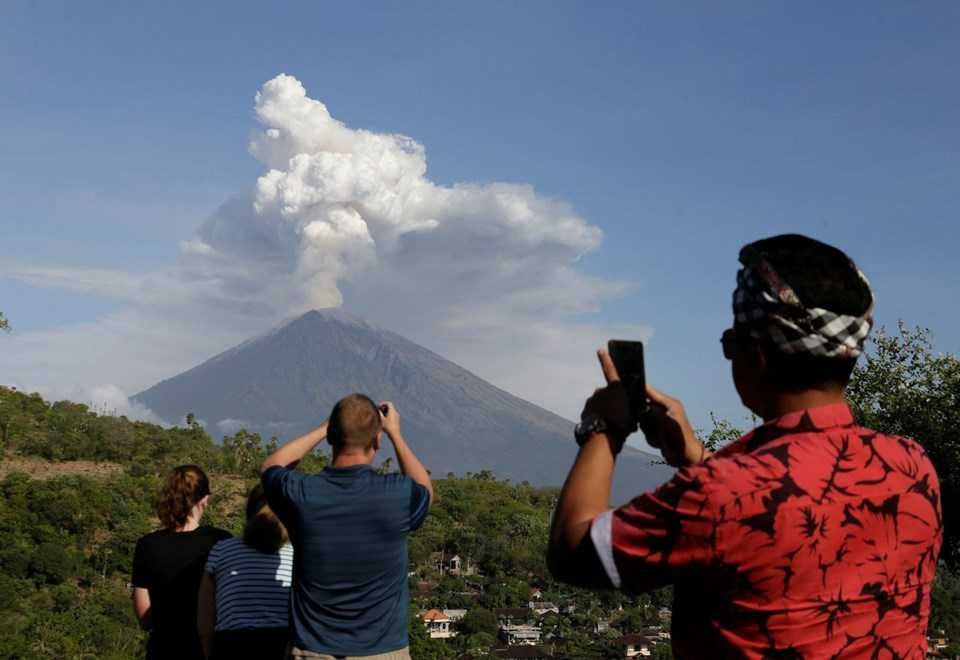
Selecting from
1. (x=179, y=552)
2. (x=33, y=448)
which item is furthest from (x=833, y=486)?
(x=33, y=448)

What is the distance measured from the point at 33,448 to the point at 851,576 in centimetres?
6379

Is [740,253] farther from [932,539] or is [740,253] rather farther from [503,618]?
[503,618]

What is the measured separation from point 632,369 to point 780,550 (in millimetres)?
476

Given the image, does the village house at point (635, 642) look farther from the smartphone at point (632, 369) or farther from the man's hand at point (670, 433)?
the smartphone at point (632, 369)

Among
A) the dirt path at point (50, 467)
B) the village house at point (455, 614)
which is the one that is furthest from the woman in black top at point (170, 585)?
the dirt path at point (50, 467)

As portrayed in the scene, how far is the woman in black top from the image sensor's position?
529 cm

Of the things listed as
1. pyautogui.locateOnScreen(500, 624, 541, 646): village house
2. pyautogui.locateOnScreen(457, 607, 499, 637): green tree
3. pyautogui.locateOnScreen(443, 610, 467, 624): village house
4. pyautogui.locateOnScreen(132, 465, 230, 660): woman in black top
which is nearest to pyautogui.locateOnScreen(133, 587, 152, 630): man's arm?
pyautogui.locateOnScreen(132, 465, 230, 660): woman in black top

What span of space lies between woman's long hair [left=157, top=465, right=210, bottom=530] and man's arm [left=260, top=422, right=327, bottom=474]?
0.87 meters

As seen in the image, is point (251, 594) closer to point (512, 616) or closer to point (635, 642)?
point (635, 642)

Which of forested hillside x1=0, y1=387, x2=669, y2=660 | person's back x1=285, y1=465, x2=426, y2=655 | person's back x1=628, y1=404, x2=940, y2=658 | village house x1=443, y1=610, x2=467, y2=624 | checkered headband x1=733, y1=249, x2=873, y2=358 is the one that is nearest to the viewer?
person's back x1=628, y1=404, x2=940, y2=658

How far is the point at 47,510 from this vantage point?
48969 mm

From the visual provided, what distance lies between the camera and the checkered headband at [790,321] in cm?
191

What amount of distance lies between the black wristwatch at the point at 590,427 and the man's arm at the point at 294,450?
105 inches

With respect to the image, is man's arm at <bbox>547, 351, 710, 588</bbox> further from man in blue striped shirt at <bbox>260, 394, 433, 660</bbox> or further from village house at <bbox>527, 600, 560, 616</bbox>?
village house at <bbox>527, 600, 560, 616</bbox>
